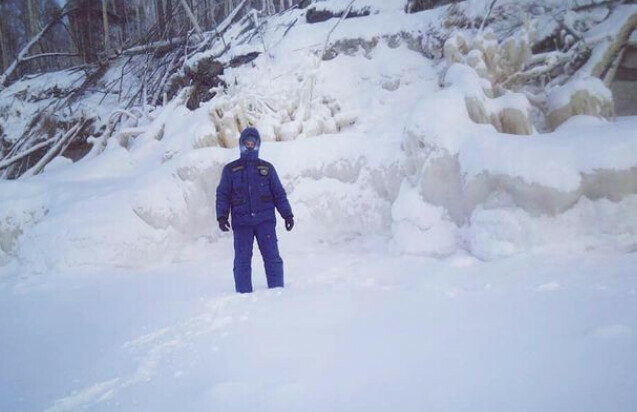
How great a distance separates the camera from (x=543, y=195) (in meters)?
3.28

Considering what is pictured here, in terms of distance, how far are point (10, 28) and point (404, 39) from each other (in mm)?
17220

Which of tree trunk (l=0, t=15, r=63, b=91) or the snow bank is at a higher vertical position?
tree trunk (l=0, t=15, r=63, b=91)

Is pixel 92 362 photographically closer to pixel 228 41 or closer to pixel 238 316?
pixel 238 316

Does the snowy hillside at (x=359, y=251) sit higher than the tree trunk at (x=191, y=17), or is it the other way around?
the tree trunk at (x=191, y=17)

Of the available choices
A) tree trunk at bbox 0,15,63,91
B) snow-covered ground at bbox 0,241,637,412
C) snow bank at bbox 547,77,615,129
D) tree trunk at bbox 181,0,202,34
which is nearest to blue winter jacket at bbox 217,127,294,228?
snow-covered ground at bbox 0,241,637,412

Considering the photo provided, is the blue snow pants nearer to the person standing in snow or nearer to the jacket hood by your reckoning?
the person standing in snow

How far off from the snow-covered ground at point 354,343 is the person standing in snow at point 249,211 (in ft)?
0.73

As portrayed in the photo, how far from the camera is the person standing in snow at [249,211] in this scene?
10.3 feet

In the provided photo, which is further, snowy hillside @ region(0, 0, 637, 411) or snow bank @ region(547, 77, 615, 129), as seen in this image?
snow bank @ region(547, 77, 615, 129)

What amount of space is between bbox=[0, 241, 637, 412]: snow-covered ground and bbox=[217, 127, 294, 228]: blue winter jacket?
1.92 ft

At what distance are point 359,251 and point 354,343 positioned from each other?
2.33 meters

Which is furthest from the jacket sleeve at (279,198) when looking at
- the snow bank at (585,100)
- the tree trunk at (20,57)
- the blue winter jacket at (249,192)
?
the tree trunk at (20,57)

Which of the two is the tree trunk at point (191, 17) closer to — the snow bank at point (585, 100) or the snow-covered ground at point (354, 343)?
the snow-covered ground at point (354, 343)

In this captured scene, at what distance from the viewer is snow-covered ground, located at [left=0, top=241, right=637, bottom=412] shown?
4.82 feet
